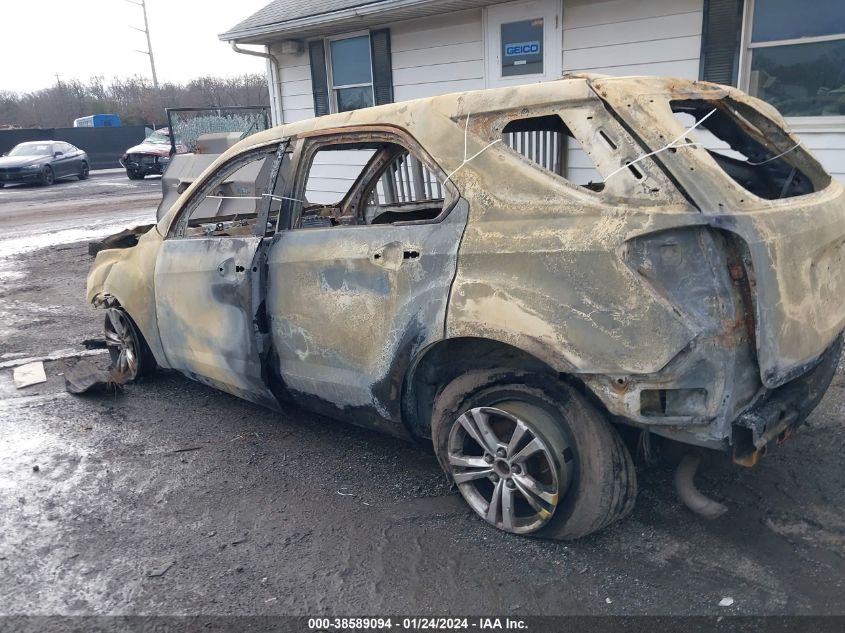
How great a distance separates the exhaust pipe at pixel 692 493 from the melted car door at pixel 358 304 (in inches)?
46.5

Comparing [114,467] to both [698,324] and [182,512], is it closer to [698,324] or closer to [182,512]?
[182,512]

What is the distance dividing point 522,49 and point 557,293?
645cm

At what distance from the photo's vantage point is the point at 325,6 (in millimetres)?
9695

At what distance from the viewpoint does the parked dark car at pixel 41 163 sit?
2235 cm

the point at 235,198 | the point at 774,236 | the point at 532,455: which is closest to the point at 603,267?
the point at 774,236

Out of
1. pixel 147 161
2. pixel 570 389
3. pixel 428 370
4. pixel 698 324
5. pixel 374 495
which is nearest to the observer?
pixel 698 324

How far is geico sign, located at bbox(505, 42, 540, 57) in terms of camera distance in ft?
26.9

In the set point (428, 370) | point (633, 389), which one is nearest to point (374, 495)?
point (428, 370)

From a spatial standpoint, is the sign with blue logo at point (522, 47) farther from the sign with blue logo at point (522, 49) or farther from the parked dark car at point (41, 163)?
the parked dark car at point (41, 163)

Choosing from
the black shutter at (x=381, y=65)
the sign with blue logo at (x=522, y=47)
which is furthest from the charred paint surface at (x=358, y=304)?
the black shutter at (x=381, y=65)

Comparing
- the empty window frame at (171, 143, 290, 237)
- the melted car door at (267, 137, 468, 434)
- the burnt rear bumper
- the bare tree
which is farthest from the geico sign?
the bare tree

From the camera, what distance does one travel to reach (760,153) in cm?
343

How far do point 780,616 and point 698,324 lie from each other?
3.56 feet

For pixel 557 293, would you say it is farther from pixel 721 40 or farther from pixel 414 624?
pixel 721 40
